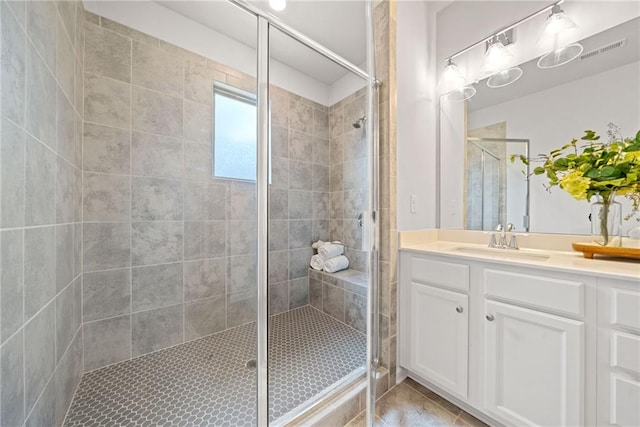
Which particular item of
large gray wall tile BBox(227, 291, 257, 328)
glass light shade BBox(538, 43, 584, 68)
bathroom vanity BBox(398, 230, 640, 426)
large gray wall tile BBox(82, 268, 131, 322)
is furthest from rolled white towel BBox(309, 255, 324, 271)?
glass light shade BBox(538, 43, 584, 68)

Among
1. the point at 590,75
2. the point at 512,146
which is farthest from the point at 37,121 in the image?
the point at 590,75

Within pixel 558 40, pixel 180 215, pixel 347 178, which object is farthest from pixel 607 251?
pixel 180 215

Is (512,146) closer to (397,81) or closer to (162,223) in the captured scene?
(397,81)

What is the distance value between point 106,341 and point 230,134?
4.88 ft

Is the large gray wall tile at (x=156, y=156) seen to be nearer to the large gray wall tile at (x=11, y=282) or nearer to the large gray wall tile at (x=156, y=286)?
the large gray wall tile at (x=156, y=286)

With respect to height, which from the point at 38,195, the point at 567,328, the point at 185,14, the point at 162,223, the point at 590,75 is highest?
the point at 185,14

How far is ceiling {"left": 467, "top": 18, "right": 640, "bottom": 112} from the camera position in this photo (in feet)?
3.36

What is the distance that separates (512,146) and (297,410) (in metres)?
1.89

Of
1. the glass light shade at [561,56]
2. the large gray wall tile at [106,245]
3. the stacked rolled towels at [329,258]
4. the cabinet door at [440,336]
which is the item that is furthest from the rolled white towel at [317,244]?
the glass light shade at [561,56]

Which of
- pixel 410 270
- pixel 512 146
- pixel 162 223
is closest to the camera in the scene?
pixel 410 270

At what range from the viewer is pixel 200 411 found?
3.37 feet

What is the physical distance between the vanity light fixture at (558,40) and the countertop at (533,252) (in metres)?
0.95

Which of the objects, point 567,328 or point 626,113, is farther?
point 626,113

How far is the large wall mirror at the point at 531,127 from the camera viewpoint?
1054 millimetres
